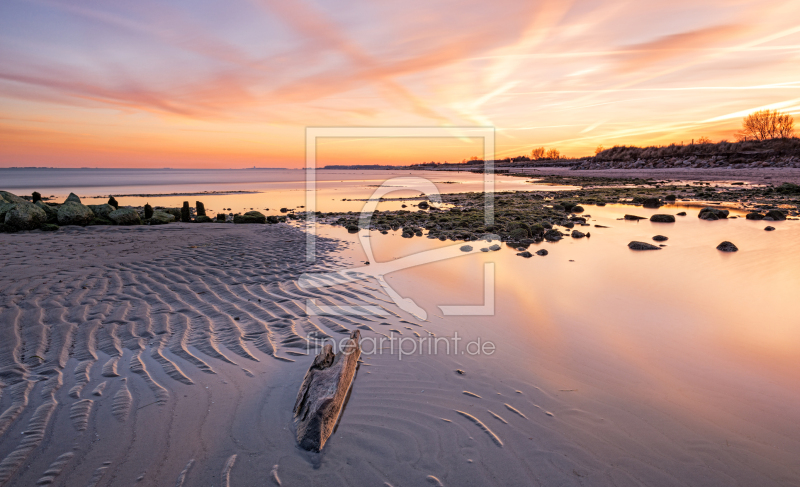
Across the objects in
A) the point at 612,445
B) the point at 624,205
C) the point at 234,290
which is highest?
the point at 624,205

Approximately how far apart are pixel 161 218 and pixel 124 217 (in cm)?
119

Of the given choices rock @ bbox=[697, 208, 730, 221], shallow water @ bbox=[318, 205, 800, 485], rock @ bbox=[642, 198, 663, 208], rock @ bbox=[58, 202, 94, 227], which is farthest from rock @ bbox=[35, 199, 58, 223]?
rock @ bbox=[642, 198, 663, 208]

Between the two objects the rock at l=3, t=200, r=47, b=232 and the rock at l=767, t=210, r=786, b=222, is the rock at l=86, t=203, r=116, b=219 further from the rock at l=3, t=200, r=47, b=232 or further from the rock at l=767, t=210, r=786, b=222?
the rock at l=767, t=210, r=786, b=222

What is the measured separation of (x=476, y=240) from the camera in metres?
12.1

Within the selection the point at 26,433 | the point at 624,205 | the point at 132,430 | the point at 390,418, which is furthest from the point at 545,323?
the point at 624,205

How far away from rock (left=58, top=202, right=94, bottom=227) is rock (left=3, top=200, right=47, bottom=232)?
0.62 meters

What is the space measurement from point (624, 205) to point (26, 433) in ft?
82.1

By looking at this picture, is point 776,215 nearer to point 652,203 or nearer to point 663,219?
point 663,219

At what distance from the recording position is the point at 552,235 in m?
12.5

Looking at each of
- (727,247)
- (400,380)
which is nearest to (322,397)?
(400,380)

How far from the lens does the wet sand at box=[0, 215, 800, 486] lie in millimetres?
2816

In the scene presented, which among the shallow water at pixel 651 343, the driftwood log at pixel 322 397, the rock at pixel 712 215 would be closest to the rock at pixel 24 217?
the shallow water at pixel 651 343

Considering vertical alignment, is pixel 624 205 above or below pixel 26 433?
above

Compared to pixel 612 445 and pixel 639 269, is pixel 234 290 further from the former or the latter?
pixel 639 269
